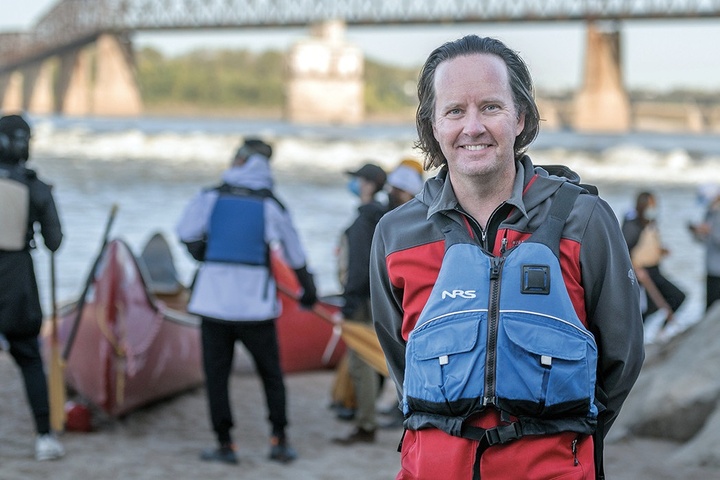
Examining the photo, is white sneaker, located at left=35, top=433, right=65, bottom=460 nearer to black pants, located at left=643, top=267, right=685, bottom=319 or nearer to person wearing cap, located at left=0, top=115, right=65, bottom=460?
person wearing cap, located at left=0, top=115, right=65, bottom=460

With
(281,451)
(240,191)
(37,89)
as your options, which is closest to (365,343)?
(281,451)

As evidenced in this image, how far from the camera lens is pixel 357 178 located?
677 cm

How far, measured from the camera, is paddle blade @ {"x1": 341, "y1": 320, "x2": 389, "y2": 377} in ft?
20.6

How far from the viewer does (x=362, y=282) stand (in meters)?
6.52

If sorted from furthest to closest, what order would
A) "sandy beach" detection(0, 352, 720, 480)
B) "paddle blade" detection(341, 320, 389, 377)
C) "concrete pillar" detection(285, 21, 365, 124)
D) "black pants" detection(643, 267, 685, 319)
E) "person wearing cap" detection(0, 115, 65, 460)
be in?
"concrete pillar" detection(285, 21, 365, 124) → "black pants" detection(643, 267, 685, 319) → "paddle blade" detection(341, 320, 389, 377) → "sandy beach" detection(0, 352, 720, 480) → "person wearing cap" detection(0, 115, 65, 460)

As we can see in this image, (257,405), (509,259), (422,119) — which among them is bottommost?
(257,405)

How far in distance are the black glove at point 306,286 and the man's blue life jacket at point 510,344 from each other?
4033mm

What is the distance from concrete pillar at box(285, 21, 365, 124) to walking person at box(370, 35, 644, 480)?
10402 centimetres

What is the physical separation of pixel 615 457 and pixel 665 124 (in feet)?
427

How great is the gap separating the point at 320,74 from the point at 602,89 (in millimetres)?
28646

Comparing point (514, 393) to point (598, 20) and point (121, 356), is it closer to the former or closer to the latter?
point (121, 356)

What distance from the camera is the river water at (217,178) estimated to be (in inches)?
630

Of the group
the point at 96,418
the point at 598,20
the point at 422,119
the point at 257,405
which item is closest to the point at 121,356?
the point at 96,418

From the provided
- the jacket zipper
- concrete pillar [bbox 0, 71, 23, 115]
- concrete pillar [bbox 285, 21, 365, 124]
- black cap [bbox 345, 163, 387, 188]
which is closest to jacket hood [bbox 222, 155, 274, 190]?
black cap [bbox 345, 163, 387, 188]
